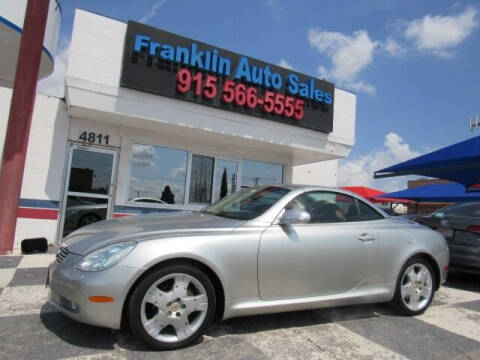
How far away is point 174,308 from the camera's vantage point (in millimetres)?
2996

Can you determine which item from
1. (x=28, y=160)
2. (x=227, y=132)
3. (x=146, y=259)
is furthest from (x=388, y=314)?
(x=28, y=160)

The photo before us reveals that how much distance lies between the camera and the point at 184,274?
304cm

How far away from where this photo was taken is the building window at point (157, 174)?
8891 millimetres

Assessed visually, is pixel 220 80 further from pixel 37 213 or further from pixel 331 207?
pixel 331 207

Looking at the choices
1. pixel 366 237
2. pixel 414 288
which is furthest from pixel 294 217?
pixel 414 288

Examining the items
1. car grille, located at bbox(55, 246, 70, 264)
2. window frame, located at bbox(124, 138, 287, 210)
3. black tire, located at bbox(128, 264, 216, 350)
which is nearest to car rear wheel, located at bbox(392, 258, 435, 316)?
black tire, located at bbox(128, 264, 216, 350)

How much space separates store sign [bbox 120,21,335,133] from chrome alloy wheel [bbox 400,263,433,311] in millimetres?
5417

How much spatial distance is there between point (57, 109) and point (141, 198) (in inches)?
102

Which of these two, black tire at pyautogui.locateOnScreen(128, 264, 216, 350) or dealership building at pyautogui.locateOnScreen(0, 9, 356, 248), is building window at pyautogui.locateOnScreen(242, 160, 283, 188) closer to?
dealership building at pyautogui.locateOnScreen(0, 9, 356, 248)

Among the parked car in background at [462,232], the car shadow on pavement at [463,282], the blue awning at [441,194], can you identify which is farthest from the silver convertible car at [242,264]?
the blue awning at [441,194]

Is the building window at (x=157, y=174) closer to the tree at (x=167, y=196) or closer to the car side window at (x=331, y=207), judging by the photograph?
the tree at (x=167, y=196)

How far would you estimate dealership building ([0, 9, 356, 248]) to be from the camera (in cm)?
754

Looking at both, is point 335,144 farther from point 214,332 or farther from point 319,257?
point 214,332

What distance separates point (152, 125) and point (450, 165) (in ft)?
Answer: 19.6
